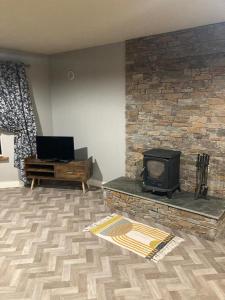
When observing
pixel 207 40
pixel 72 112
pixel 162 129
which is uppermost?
pixel 207 40

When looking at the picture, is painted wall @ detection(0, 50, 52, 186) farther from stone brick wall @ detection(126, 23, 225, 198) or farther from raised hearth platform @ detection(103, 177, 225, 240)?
raised hearth platform @ detection(103, 177, 225, 240)

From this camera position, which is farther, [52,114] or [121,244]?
[52,114]

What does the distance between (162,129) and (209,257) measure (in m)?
1.79

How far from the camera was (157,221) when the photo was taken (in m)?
3.36

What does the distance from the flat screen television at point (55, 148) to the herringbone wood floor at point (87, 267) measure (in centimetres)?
125

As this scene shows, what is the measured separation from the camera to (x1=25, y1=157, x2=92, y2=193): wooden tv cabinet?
432cm

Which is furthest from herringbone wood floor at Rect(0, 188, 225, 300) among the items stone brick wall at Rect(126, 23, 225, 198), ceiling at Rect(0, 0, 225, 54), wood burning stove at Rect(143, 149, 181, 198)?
ceiling at Rect(0, 0, 225, 54)

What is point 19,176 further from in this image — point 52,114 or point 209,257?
point 209,257

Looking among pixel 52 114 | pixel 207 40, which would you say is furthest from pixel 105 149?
pixel 207 40

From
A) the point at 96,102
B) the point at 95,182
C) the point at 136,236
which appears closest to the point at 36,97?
the point at 96,102

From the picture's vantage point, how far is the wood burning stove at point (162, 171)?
3.35 m

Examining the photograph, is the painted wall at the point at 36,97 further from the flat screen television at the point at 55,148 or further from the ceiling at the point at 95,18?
the ceiling at the point at 95,18

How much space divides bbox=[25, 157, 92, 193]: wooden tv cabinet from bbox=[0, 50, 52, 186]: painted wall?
0.39m

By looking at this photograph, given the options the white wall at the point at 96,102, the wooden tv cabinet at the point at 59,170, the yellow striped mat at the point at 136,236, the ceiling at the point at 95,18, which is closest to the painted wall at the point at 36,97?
the white wall at the point at 96,102
